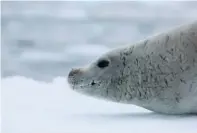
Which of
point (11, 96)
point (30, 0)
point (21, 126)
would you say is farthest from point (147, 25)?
point (21, 126)

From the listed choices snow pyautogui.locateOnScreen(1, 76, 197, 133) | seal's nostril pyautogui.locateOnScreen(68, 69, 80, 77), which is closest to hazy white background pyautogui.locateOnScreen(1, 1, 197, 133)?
snow pyautogui.locateOnScreen(1, 76, 197, 133)

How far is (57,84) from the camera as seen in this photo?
1705 millimetres

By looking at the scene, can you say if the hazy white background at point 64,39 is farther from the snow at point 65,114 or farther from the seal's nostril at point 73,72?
the seal's nostril at point 73,72

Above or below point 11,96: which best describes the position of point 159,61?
above

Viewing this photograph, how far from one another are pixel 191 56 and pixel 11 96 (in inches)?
23.4

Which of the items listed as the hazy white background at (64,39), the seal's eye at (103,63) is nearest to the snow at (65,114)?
the hazy white background at (64,39)

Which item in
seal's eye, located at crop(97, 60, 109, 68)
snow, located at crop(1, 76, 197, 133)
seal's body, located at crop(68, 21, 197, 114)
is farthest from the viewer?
seal's eye, located at crop(97, 60, 109, 68)

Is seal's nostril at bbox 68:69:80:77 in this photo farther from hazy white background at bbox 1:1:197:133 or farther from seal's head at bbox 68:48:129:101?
hazy white background at bbox 1:1:197:133

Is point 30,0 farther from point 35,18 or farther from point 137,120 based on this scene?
point 137,120

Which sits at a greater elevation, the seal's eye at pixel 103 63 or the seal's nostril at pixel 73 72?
the seal's eye at pixel 103 63

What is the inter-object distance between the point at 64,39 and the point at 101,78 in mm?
302

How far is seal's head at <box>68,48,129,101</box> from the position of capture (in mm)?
1478

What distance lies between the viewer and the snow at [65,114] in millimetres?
1169

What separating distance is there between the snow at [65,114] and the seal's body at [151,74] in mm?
51
